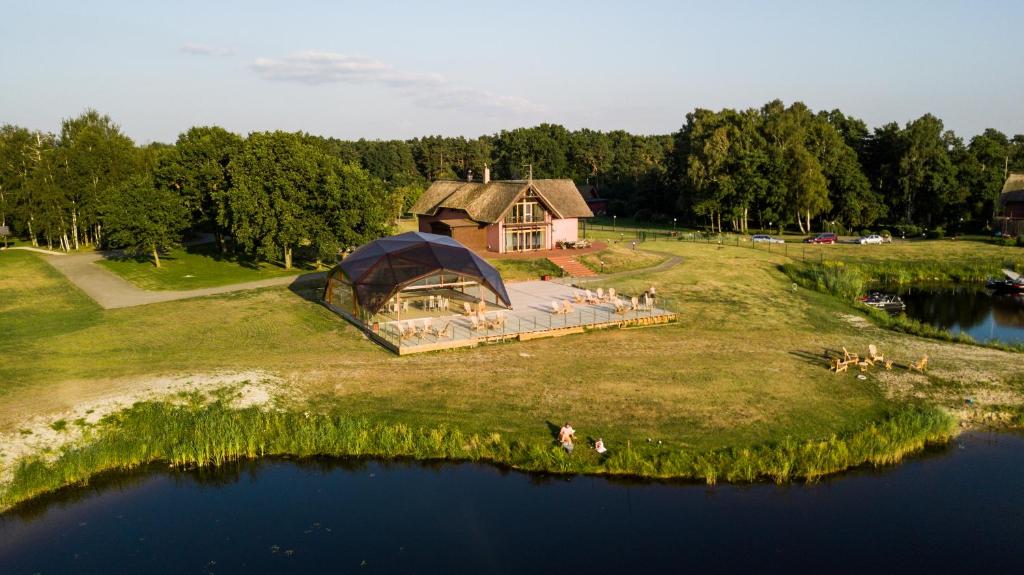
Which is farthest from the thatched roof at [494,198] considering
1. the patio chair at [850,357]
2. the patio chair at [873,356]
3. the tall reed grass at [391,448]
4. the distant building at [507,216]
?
the tall reed grass at [391,448]

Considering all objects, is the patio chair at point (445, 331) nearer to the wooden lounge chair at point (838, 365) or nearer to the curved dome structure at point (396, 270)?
the curved dome structure at point (396, 270)

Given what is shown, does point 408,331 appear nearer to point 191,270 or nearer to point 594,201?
point 191,270

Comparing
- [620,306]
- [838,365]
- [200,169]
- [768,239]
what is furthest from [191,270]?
[768,239]

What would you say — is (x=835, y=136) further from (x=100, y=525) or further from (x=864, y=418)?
(x=100, y=525)

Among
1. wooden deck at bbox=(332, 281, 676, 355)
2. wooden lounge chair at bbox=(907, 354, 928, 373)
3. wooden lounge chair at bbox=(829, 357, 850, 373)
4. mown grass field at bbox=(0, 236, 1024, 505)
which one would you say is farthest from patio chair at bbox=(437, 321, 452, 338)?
wooden lounge chair at bbox=(907, 354, 928, 373)

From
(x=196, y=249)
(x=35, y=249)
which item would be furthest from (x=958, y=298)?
(x=35, y=249)

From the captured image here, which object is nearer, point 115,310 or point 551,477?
point 551,477
